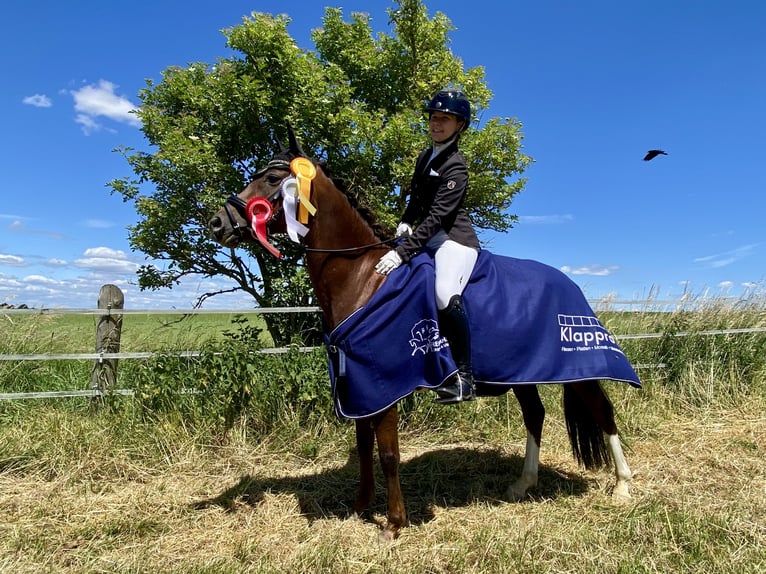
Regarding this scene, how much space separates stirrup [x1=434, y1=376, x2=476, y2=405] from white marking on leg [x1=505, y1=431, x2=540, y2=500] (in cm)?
125

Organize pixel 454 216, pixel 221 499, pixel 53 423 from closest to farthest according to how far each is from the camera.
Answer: pixel 454 216 < pixel 221 499 < pixel 53 423

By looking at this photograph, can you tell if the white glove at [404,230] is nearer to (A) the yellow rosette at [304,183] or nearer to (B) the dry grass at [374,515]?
(A) the yellow rosette at [304,183]

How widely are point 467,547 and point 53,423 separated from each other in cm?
368

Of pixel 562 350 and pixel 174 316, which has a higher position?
pixel 174 316

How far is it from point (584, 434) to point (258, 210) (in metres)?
3.17

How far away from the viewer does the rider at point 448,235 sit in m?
3.22

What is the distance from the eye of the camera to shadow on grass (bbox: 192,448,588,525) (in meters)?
3.69

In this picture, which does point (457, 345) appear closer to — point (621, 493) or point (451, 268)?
point (451, 268)

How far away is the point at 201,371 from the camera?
15.2 ft

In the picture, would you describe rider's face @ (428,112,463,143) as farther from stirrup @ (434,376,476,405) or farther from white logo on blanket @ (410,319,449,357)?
stirrup @ (434,376,476,405)

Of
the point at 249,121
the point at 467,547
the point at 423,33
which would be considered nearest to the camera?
the point at 467,547

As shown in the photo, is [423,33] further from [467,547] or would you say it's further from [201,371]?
[467,547]

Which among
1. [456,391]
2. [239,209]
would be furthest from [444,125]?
[456,391]

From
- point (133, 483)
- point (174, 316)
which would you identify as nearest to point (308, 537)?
point (133, 483)
